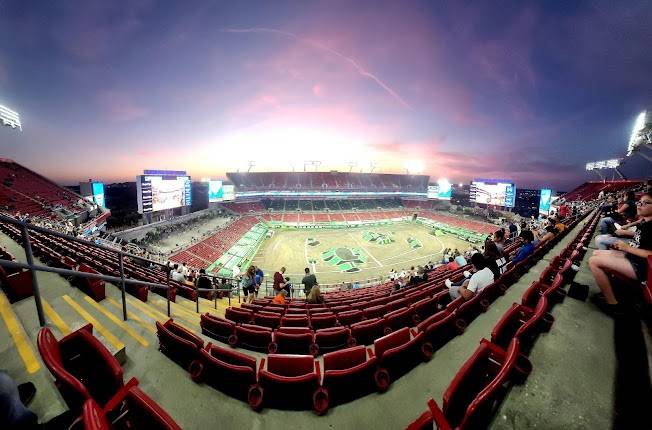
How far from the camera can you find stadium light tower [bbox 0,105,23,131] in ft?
68.0

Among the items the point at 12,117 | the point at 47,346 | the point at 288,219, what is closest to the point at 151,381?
the point at 47,346

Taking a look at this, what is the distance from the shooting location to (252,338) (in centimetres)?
463

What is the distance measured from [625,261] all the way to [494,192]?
5547 centimetres

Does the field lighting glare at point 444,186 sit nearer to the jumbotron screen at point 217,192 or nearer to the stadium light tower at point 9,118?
the jumbotron screen at point 217,192

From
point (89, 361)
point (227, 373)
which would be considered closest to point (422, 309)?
point (227, 373)

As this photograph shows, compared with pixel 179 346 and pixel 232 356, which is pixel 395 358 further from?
pixel 179 346

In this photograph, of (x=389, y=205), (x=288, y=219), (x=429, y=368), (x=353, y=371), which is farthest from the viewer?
(x=389, y=205)

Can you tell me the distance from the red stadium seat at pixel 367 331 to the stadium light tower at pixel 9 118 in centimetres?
3517

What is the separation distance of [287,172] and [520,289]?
2584 inches

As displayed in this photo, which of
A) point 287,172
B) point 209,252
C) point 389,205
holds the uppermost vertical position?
point 287,172

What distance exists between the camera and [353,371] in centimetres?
296

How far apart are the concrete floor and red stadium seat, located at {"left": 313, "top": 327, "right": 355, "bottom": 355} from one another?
1.52 m

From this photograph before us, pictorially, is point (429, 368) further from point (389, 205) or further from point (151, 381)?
point (389, 205)

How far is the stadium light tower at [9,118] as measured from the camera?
68.0 ft
